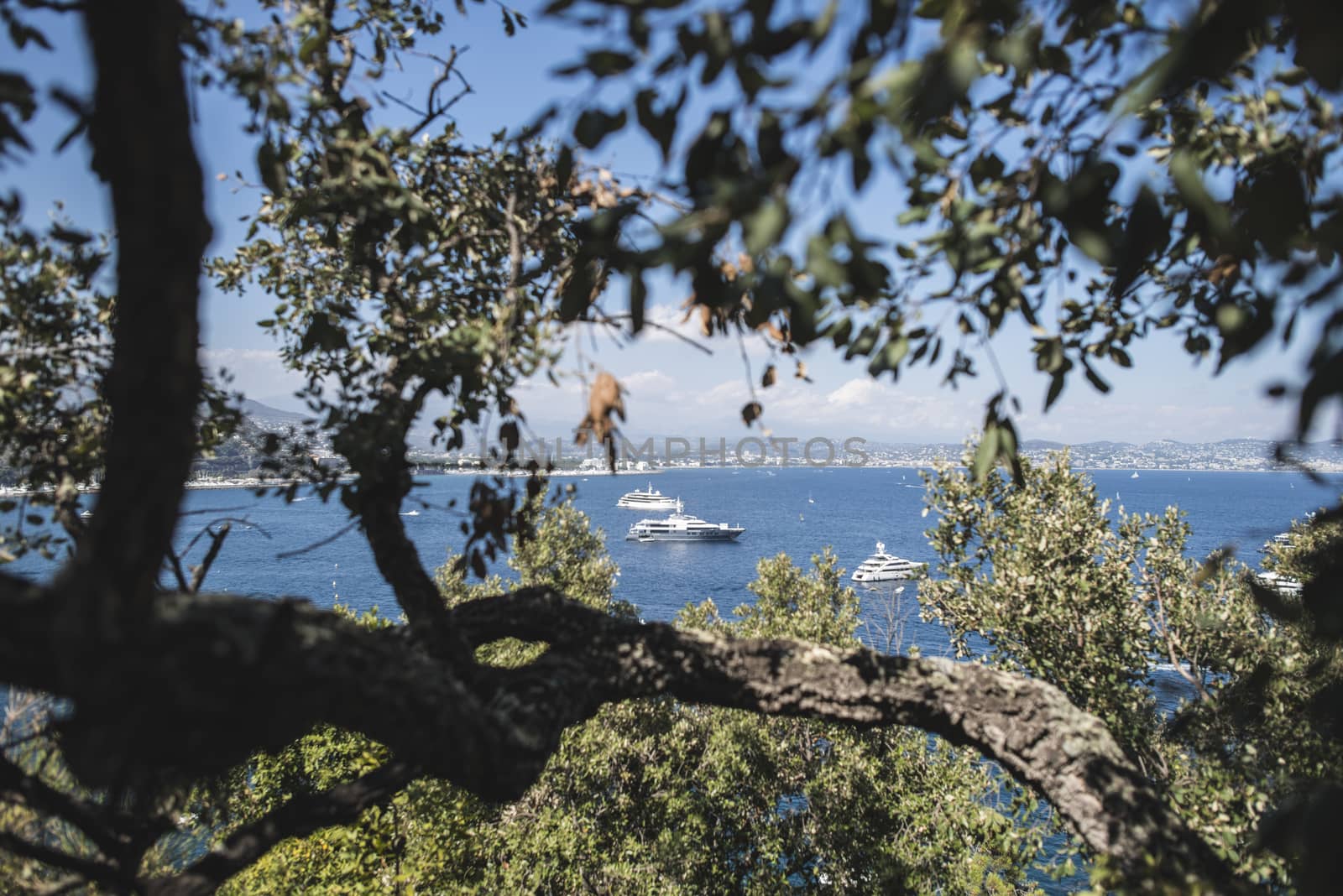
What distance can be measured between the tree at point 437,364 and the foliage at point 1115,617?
7571 mm

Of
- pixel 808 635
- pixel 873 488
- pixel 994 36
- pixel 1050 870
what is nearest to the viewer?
pixel 994 36

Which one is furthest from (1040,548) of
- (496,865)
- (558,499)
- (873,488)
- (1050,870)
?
(873,488)

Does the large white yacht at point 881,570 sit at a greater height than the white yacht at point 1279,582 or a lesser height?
lesser

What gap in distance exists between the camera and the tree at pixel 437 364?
1630 millimetres

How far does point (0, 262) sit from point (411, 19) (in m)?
2.65

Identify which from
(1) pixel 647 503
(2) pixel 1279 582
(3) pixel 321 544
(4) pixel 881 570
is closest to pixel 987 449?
(3) pixel 321 544

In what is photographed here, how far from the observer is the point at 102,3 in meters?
1.82

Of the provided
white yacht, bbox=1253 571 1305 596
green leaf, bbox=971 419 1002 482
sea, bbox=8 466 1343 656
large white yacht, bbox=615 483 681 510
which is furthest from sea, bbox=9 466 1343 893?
large white yacht, bbox=615 483 681 510

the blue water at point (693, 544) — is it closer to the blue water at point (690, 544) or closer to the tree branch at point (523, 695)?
the blue water at point (690, 544)

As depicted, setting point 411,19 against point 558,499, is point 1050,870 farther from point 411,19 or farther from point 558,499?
point 411,19

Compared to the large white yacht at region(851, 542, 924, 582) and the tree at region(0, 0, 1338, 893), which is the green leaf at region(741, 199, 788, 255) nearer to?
the tree at region(0, 0, 1338, 893)

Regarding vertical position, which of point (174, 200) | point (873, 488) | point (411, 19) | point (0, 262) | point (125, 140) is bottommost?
point (873, 488)

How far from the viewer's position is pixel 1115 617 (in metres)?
12.7

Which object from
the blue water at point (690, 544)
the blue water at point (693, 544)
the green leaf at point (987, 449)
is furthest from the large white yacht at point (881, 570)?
the green leaf at point (987, 449)
